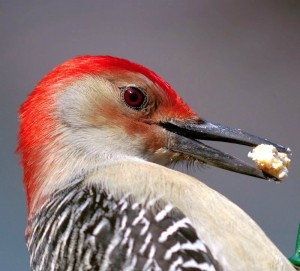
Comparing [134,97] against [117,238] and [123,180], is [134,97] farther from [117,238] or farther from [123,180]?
[117,238]

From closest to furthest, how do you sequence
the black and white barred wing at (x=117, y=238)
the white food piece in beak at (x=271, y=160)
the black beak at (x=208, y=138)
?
the black and white barred wing at (x=117, y=238), the white food piece in beak at (x=271, y=160), the black beak at (x=208, y=138)

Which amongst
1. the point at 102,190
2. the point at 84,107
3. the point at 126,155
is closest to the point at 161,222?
the point at 102,190

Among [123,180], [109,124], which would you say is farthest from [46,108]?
[123,180]

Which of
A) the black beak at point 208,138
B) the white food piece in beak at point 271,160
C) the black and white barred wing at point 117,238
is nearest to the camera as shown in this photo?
the black and white barred wing at point 117,238

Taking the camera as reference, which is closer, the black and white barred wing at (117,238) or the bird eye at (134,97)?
the black and white barred wing at (117,238)

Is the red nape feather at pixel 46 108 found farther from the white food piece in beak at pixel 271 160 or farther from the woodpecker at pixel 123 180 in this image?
the white food piece in beak at pixel 271 160

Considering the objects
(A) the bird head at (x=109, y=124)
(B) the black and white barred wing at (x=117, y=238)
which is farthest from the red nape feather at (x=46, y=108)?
(B) the black and white barred wing at (x=117, y=238)

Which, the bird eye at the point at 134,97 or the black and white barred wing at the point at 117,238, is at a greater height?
the bird eye at the point at 134,97
